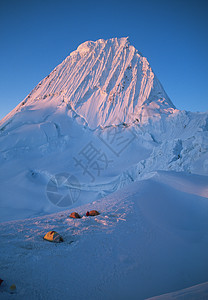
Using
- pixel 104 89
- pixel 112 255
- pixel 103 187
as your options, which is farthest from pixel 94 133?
pixel 112 255

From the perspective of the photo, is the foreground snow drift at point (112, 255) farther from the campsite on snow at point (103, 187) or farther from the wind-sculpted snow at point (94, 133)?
the wind-sculpted snow at point (94, 133)

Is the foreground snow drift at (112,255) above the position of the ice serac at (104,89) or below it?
below

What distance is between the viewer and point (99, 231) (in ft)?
8.14

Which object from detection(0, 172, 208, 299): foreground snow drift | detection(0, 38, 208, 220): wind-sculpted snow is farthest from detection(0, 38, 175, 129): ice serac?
detection(0, 172, 208, 299): foreground snow drift

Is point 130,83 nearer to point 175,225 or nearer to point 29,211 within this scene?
point 29,211

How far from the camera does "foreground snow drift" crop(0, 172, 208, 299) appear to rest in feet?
5.28

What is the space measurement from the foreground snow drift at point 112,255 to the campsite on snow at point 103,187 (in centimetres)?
1

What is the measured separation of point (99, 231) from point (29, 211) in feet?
23.5

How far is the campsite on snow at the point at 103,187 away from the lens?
1753 millimetres

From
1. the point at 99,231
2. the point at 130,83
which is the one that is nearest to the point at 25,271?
the point at 99,231

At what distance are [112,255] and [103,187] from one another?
954cm

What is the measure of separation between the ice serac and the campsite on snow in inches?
4.8

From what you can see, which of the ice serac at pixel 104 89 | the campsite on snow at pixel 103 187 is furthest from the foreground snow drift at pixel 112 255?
the ice serac at pixel 104 89

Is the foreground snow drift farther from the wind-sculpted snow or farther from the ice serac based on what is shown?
the ice serac
